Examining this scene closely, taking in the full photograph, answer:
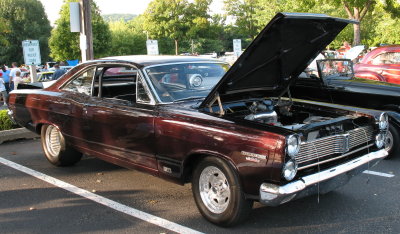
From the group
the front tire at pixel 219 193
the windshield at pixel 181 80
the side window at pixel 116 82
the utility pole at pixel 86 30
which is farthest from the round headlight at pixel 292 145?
the utility pole at pixel 86 30

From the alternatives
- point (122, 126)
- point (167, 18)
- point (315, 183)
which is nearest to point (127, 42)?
point (167, 18)

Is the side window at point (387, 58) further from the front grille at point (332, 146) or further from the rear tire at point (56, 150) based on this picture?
the rear tire at point (56, 150)

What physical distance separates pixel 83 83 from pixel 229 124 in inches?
106

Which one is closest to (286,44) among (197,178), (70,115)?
(197,178)

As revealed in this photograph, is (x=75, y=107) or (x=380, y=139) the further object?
(x=75, y=107)

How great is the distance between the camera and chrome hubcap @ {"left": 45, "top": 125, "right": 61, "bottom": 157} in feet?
19.6

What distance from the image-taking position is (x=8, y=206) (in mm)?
4492

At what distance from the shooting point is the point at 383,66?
29.5 ft

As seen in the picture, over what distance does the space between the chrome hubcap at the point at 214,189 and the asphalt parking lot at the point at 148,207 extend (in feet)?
0.67

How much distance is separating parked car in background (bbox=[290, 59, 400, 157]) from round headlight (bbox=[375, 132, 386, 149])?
1947 mm

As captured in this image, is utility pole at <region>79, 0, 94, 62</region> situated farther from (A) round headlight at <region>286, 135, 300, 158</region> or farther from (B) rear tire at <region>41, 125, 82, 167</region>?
(A) round headlight at <region>286, 135, 300, 158</region>

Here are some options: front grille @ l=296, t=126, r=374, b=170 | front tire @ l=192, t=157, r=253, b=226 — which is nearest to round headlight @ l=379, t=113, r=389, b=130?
front grille @ l=296, t=126, r=374, b=170

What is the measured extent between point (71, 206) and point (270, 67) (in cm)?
282

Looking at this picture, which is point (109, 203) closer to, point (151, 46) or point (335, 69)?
point (335, 69)
